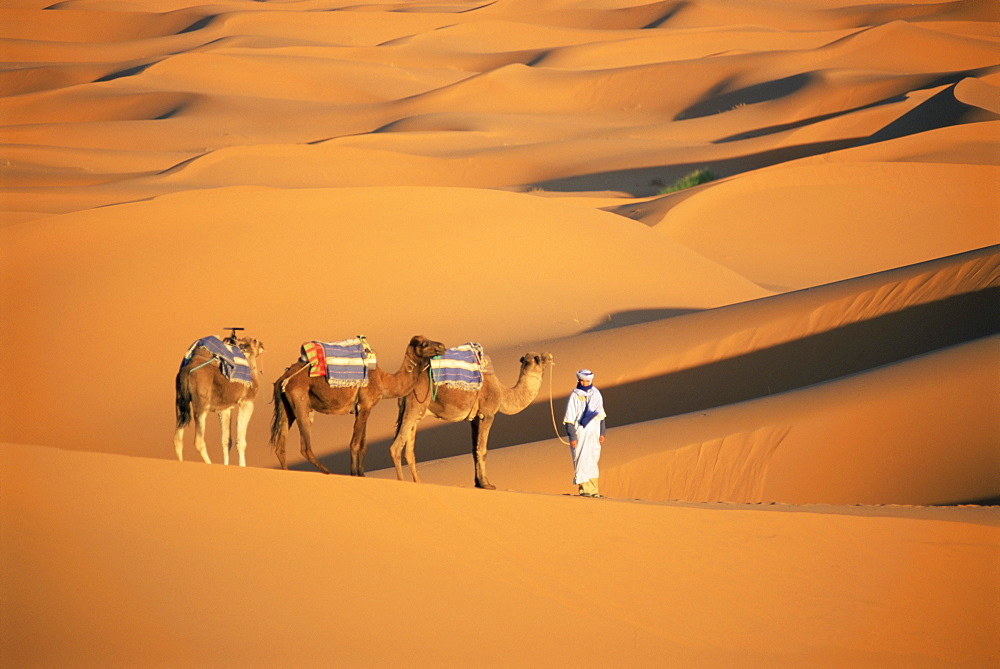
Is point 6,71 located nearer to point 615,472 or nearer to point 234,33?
point 234,33

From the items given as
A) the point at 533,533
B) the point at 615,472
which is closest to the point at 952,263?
the point at 615,472

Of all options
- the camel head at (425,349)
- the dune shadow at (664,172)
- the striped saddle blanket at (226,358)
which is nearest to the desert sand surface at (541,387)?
the dune shadow at (664,172)

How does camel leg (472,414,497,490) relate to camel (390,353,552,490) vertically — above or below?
below

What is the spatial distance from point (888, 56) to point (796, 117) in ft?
38.9

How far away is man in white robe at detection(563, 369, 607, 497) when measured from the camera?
31.9 feet

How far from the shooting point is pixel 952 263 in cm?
1644

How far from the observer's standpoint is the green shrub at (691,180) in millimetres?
37406

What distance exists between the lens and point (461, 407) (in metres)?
9.41

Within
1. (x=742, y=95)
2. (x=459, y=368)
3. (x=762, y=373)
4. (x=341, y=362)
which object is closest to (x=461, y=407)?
(x=459, y=368)

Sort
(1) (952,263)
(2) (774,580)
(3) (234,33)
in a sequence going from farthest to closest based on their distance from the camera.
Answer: (3) (234,33)
(1) (952,263)
(2) (774,580)

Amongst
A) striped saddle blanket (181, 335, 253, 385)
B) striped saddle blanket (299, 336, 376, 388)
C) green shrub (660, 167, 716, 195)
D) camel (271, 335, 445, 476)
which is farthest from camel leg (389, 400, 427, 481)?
green shrub (660, 167, 716, 195)

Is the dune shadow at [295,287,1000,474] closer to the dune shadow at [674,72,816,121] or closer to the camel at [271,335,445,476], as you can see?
the camel at [271,335,445,476]

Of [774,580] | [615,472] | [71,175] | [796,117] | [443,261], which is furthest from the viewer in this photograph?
[796,117]

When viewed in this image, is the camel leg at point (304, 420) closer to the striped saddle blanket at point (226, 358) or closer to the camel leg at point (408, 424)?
the camel leg at point (408, 424)
